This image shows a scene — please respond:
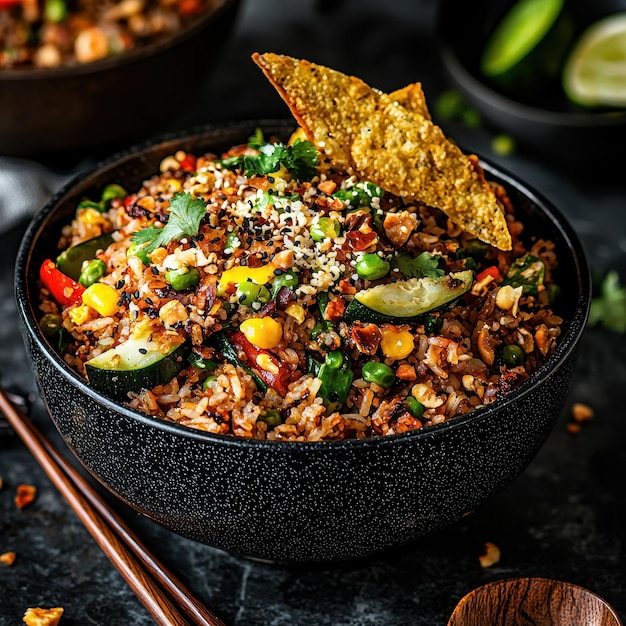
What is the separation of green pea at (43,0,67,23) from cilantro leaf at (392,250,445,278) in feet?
9.02

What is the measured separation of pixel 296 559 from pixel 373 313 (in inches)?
29.5

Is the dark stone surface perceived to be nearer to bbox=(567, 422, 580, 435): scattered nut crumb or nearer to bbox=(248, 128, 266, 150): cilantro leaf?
bbox=(567, 422, 580, 435): scattered nut crumb

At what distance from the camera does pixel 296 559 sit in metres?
2.69

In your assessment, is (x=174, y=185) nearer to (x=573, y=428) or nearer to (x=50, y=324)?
(x=50, y=324)

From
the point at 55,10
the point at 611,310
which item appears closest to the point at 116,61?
the point at 55,10

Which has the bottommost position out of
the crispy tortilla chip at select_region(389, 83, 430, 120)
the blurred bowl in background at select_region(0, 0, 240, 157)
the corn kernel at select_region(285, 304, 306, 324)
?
the blurred bowl in background at select_region(0, 0, 240, 157)

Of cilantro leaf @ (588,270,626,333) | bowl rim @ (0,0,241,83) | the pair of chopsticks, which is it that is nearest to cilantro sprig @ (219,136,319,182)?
the pair of chopsticks

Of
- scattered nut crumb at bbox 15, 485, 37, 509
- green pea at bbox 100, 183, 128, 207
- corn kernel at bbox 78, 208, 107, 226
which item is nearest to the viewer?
corn kernel at bbox 78, 208, 107, 226

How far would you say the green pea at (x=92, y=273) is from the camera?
2.78 metres

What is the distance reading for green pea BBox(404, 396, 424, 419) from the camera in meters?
2.49

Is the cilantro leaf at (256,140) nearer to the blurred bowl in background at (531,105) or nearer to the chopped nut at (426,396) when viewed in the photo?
the chopped nut at (426,396)

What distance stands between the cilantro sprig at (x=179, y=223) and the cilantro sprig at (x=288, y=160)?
228 millimetres

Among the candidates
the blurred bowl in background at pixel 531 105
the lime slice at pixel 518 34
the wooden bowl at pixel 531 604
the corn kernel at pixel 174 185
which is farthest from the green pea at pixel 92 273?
the lime slice at pixel 518 34

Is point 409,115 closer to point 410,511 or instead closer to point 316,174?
point 316,174
